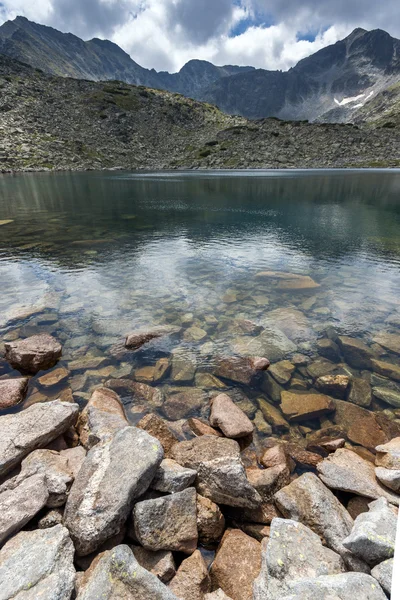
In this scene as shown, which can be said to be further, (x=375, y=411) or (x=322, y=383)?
(x=322, y=383)

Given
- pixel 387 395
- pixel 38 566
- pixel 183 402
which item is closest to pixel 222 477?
pixel 38 566

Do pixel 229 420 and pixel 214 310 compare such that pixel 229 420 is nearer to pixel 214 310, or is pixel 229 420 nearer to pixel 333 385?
pixel 333 385

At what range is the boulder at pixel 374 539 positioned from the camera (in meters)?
4.80

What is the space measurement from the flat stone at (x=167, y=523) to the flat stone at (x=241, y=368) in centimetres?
656

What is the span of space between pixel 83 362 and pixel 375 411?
11.8 m

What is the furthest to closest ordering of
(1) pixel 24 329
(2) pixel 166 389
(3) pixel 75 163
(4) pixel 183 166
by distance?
1. (4) pixel 183 166
2. (3) pixel 75 163
3. (1) pixel 24 329
4. (2) pixel 166 389

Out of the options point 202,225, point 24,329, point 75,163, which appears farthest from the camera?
point 75,163

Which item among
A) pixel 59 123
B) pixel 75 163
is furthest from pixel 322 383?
pixel 59 123

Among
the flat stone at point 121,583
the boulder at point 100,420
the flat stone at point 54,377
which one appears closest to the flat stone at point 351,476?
the flat stone at point 121,583

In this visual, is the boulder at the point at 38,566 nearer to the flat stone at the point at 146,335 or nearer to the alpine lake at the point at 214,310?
the alpine lake at the point at 214,310

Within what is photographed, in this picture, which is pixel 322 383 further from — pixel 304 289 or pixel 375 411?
pixel 304 289

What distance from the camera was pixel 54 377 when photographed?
11953mm

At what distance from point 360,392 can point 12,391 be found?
42.9 ft

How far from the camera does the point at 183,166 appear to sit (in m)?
184
